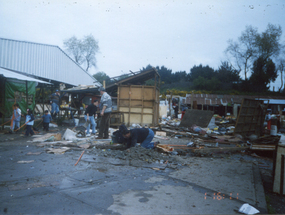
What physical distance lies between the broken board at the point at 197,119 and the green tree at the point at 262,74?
39275mm

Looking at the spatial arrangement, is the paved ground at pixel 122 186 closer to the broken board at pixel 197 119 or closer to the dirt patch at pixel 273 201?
the dirt patch at pixel 273 201

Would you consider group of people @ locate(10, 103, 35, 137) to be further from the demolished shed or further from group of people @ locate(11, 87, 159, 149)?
the demolished shed

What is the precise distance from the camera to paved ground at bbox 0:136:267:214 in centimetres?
286

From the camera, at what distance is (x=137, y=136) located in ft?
21.0

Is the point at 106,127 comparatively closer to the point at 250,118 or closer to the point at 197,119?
the point at 197,119

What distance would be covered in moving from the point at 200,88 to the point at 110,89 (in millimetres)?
37359

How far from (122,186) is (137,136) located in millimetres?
2808

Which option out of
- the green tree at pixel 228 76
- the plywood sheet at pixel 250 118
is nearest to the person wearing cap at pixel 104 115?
the plywood sheet at pixel 250 118

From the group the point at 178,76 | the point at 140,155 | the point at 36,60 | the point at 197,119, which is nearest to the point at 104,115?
the point at 140,155

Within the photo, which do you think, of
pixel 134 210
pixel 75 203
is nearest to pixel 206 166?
pixel 134 210

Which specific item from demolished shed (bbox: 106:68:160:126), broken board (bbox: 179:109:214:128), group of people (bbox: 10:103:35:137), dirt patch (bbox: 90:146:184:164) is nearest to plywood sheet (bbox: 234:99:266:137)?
broken board (bbox: 179:109:214:128)

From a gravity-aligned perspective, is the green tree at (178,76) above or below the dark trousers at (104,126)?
above

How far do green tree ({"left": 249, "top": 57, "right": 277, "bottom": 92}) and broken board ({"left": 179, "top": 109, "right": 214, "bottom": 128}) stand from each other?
3927 cm

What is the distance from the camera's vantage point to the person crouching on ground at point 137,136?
617cm
